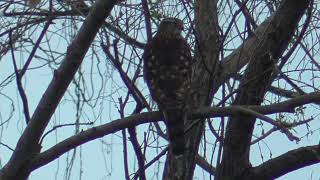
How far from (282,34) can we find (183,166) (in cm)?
98

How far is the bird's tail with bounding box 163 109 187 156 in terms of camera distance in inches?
168

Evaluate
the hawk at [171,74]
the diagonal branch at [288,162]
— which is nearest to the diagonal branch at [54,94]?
the hawk at [171,74]

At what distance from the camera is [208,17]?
519 cm

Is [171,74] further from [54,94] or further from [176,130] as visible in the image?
[54,94]

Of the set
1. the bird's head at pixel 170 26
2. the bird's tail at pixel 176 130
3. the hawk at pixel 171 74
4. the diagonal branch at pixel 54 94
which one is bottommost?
the diagonal branch at pixel 54 94

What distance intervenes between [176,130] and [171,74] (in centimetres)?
58

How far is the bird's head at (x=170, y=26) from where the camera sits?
4918 millimetres

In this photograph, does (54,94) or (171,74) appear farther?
→ (171,74)

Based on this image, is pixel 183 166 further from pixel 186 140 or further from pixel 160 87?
pixel 160 87

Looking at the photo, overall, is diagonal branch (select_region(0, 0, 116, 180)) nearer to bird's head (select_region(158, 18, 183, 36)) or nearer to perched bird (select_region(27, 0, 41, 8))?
bird's head (select_region(158, 18, 183, 36))

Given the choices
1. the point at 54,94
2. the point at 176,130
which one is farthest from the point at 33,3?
the point at 54,94

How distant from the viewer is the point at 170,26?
493cm

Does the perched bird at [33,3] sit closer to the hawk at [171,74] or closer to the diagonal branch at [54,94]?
the hawk at [171,74]

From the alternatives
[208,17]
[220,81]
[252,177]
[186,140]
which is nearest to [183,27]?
[208,17]
